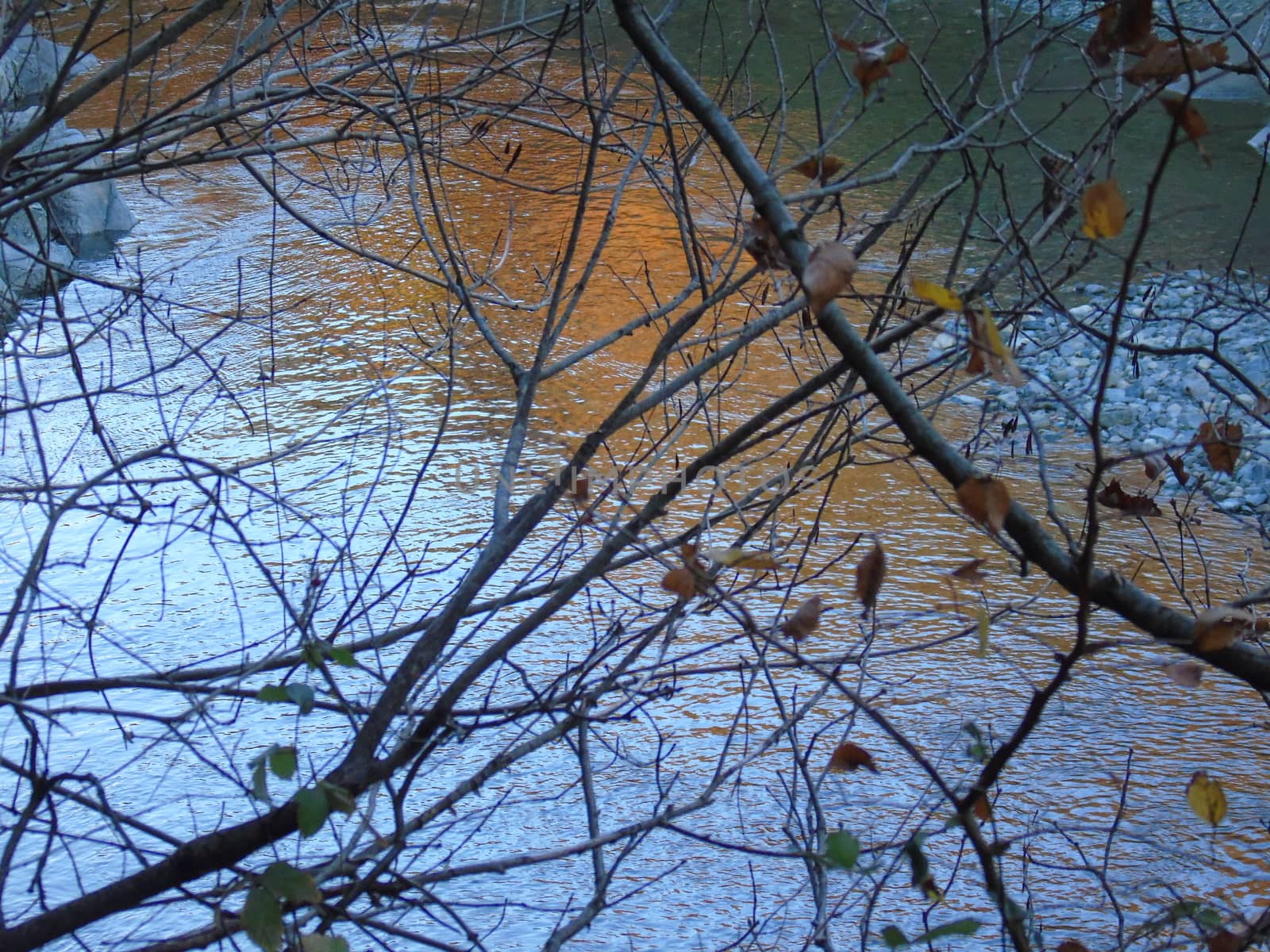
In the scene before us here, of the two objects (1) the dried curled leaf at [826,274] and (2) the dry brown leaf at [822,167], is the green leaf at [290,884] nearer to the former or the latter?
(1) the dried curled leaf at [826,274]

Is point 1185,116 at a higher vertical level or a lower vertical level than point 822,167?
lower

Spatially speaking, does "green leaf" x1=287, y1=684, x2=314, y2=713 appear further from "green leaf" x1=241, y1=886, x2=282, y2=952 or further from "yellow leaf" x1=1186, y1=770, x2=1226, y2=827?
"yellow leaf" x1=1186, y1=770, x2=1226, y2=827

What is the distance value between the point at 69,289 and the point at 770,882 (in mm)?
4723

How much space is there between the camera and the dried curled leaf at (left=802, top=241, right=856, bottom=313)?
2.62ft

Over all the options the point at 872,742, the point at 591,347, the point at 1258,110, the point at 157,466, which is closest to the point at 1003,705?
the point at 872,742

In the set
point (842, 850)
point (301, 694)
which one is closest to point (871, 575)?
point (842, 850)

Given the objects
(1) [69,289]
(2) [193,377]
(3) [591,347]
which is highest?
(1) [69,289]

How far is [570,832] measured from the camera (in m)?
2.87

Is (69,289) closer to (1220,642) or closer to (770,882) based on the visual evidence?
(770,882)

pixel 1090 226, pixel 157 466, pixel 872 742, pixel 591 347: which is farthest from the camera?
pixel 157 466

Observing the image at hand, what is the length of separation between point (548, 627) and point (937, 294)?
2.80 meters

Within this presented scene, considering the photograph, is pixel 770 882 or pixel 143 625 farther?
pixel 143 625

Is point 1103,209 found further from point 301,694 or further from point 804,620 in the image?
point 301,694

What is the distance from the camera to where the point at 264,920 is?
43.7 inches
